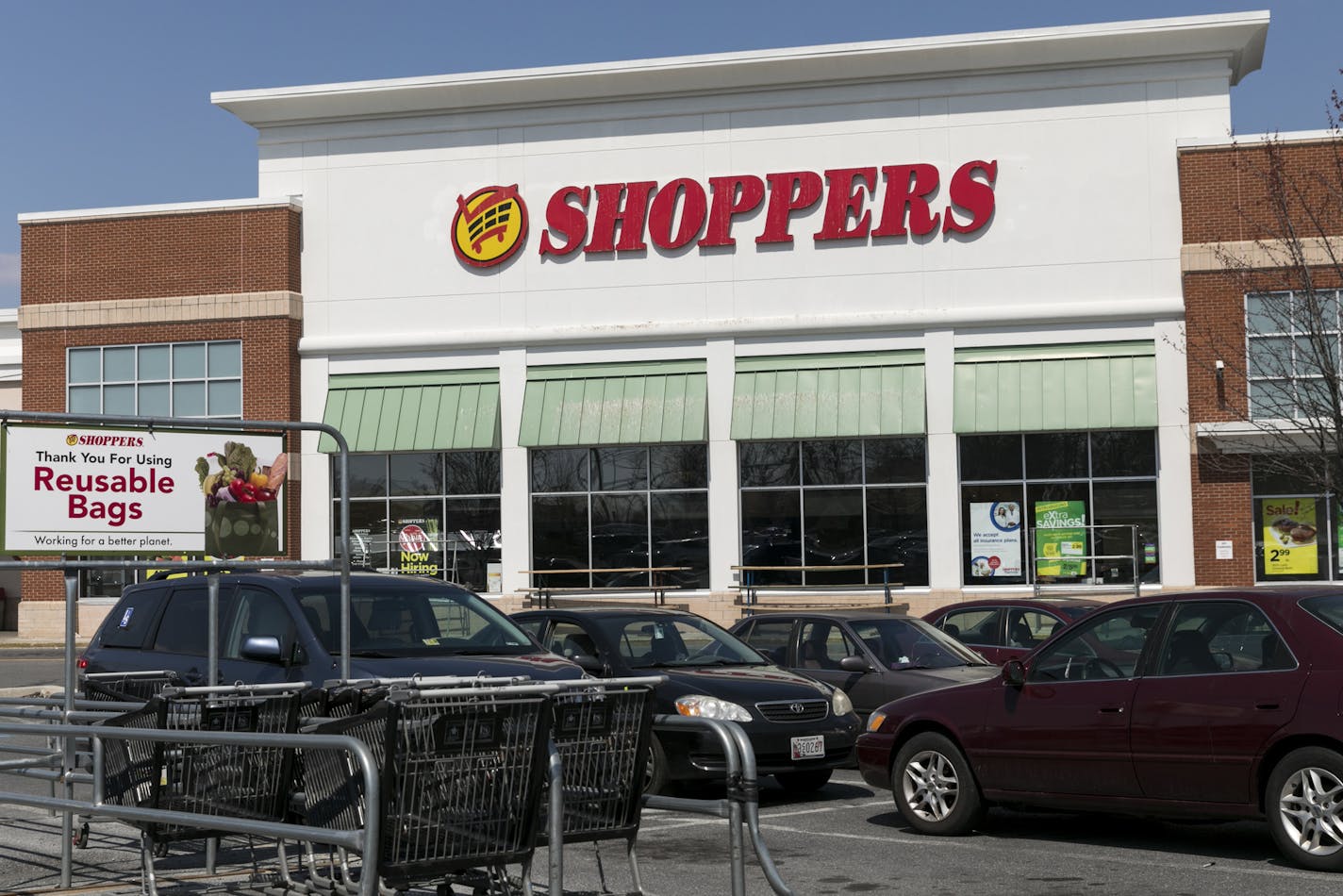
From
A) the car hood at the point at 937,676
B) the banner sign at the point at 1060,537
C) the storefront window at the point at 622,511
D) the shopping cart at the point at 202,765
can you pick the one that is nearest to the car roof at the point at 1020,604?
the car hood at the point at 937,676

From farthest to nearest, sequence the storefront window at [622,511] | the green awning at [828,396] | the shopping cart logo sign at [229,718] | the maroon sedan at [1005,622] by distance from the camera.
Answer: the storefront window at [622,511], the green awning at [828,396], the maroon sedan at [1005,622], the shopping cart logo sign at [229,718]

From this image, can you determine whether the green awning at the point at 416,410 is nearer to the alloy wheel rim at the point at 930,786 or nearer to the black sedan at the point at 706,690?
the black sedan at the point at 706,690

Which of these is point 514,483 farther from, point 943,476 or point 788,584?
point 943,476

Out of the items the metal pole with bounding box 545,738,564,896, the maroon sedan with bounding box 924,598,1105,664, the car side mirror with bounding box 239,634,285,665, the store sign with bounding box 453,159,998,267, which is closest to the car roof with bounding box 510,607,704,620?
the maroon sedan with bounding box 924,598,1105,664

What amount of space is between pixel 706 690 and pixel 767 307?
770 inches

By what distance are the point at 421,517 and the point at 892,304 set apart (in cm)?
1056

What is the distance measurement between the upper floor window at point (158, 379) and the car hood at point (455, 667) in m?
24.0

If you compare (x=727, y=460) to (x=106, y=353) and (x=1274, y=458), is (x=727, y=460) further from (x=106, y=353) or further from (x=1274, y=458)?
(x=106, y=353)

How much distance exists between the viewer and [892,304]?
103 feet

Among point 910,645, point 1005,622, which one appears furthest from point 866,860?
point 1005,622

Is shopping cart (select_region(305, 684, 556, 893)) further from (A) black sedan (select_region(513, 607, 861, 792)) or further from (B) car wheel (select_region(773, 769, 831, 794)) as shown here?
(B) car wheel (select_region(773, 769, 831, 794))

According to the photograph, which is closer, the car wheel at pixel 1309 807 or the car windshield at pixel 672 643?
the car wheel at pixel 1309 807

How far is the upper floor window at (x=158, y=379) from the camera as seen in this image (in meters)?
34.4

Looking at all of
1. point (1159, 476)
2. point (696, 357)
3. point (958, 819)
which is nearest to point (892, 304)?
point (696, 357)
